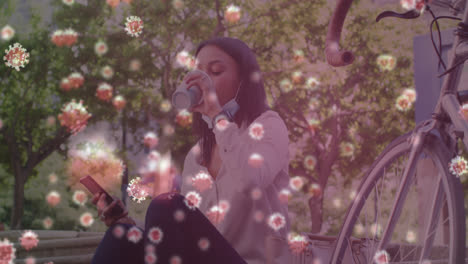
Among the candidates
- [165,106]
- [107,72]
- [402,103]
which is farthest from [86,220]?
[402,103]

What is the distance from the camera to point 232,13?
13.5 meters

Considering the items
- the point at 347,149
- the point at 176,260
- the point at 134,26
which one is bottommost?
the point at 176,260

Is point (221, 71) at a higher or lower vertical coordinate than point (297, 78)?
lower

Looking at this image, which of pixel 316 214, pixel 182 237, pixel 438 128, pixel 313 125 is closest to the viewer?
pixel 438 128

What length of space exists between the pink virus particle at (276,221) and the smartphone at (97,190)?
0.73 m

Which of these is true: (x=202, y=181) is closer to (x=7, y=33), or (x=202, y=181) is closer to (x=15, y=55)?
(x=15, y=55)

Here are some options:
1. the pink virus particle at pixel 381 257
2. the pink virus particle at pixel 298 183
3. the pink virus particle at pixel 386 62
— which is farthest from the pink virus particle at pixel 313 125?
the pink virus particle at pixel 381 257

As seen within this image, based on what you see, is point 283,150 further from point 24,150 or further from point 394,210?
point 24,150

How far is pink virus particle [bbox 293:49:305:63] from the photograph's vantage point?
14633 mm

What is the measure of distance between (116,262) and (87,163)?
14967 millimetres

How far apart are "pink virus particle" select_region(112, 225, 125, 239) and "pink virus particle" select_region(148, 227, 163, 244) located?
18cm

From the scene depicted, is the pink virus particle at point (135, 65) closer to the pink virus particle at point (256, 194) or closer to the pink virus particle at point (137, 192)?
the pink virus particle at point (137, 192)

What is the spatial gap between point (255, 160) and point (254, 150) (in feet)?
0.20

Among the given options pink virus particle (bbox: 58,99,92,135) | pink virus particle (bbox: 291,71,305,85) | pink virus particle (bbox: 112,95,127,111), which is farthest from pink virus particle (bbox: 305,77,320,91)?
pink virus particle (bbox: 58,99,92,135)
